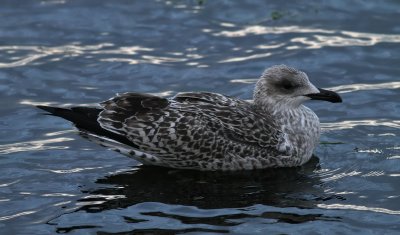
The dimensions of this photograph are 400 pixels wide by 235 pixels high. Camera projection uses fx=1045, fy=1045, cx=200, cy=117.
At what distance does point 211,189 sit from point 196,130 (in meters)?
0.68

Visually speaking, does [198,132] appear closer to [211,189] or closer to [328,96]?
[211,189]

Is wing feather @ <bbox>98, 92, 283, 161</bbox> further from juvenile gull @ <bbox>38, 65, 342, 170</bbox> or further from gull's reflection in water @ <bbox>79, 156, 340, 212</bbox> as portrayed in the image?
gull's reflection in water @ <bbox>79, 156, 340, 212</bbox>

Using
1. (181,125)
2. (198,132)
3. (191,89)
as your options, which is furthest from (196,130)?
(191,89)

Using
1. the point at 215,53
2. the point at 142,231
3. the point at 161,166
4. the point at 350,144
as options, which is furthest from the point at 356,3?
the point at 142,231

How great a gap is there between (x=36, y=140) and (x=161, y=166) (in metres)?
1.73

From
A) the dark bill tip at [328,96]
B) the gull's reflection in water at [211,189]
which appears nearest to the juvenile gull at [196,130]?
the dark bill tip at [328,96]

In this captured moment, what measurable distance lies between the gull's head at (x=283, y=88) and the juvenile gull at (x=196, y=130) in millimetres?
11

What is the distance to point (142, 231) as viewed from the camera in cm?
994

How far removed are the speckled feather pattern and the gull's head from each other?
0.27 meters

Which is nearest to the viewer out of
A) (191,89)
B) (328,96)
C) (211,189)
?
(211,189)

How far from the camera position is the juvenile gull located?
37.2ft

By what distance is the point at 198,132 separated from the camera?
11352mm

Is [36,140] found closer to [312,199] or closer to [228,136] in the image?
[228,136]

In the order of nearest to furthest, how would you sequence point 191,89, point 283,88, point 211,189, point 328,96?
1. point 211,189
2. point 328,96
3. point 283,88
4. point 191,89
